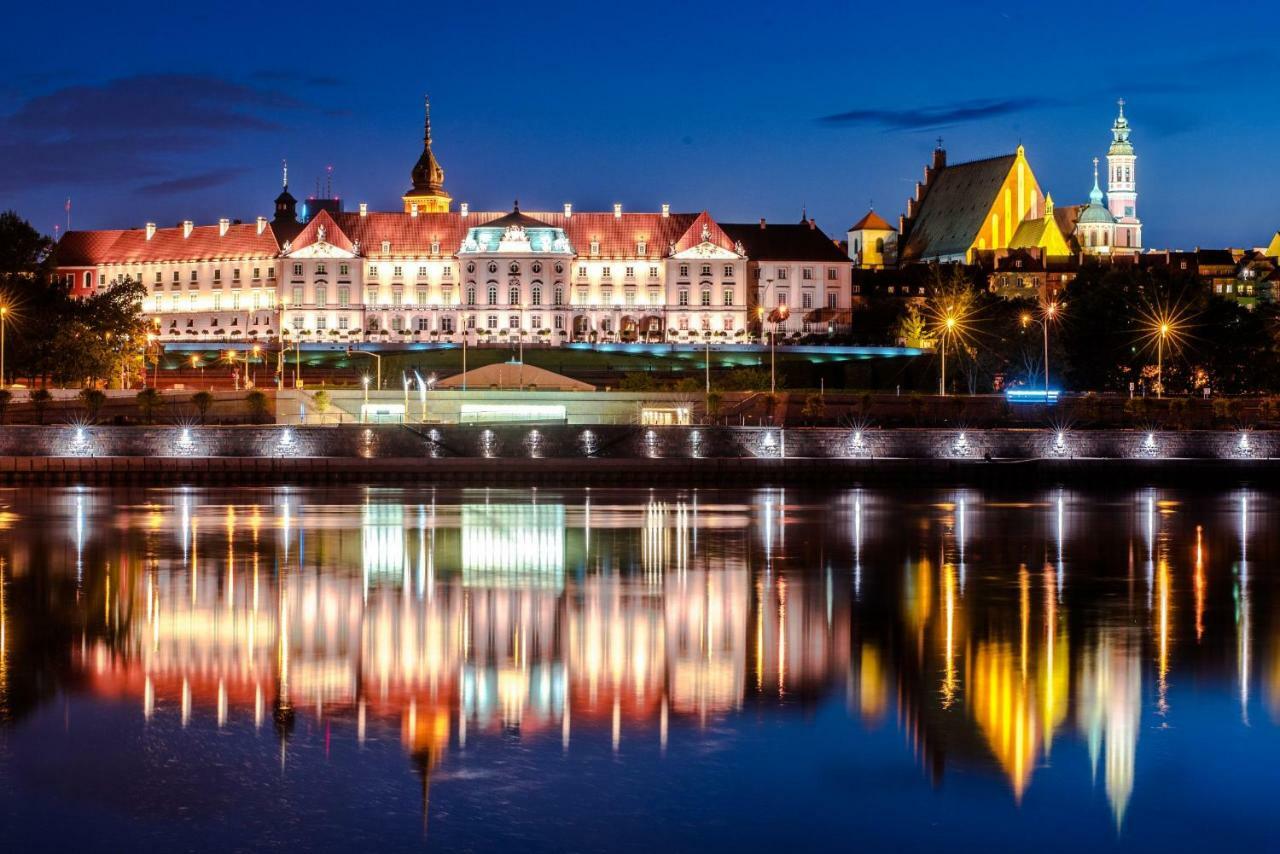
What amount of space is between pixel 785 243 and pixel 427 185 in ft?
129

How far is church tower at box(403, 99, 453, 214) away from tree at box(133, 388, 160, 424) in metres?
96.0

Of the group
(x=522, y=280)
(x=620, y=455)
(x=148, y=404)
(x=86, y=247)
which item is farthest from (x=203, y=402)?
(x=86, y=247)

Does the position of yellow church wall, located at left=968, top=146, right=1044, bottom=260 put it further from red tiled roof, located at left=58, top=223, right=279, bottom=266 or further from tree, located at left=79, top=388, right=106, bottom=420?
tree, located at left=79, top=388, right=106, bottom=420

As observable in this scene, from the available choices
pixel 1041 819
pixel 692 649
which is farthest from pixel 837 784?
pixel 692 649

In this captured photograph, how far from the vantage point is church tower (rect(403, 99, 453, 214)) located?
15950 cm

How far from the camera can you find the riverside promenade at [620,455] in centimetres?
5403

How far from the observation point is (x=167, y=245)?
144m

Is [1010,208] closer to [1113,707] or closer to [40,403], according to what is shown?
[40,403]

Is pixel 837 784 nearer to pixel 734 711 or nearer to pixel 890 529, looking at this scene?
pixel 734 711

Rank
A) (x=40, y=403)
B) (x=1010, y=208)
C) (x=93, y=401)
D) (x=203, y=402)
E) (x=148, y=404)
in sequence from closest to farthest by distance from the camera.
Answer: (x=93, y=401)
(x=40, y=403)
(x=148, y=404)
(x=203, y=402)
(x=1010, y=208)

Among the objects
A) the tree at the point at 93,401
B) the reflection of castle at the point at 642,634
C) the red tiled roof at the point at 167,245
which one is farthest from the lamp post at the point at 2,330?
the red tiled roof at the point at 167,245

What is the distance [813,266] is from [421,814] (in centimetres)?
12542

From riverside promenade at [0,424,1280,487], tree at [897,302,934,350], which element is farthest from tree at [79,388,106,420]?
tree at [897,302,934,350]

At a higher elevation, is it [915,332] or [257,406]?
[915,332]
